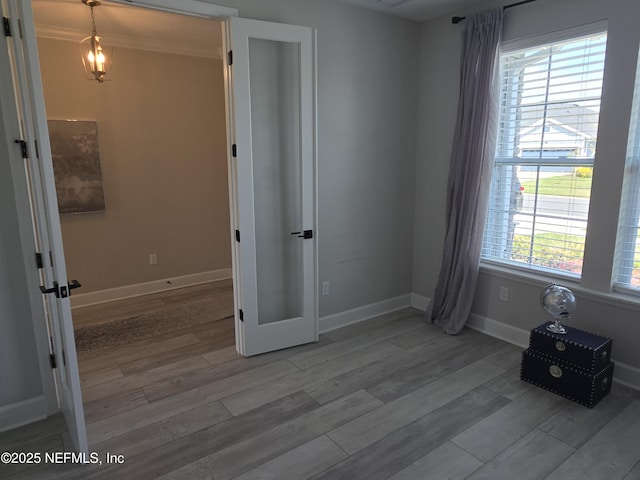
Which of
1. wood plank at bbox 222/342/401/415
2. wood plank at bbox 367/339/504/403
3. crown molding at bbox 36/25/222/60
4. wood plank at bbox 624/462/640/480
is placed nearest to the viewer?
wood plank at bbox 624/462/640/480

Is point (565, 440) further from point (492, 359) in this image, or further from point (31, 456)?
point (31, 456)

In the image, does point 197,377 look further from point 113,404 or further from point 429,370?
point 429,370

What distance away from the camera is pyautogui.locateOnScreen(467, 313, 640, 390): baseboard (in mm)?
2799

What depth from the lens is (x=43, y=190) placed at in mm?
1908


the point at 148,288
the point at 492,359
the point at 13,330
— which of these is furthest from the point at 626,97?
the point at 148,288

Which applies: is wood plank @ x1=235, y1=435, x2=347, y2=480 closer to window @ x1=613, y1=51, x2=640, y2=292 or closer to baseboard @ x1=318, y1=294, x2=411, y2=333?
baseboard @ x1=318, y1=294, x2=411, y2=333

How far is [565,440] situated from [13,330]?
312 cm

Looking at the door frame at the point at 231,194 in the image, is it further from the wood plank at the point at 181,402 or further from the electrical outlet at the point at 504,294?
the electrical outlet at the point at 504,294

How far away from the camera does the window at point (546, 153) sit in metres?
2.91

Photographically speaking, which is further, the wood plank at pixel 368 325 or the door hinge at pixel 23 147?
the wood plank at pixel 368 325

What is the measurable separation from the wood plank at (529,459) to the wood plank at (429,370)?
0.70 meters

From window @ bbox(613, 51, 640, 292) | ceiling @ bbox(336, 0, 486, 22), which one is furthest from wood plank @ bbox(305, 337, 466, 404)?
ceiling @ bbox(336, 0, 486, 22)

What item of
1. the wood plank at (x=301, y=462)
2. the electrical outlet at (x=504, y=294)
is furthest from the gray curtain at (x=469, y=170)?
the wood plank at (x=301, y=462)

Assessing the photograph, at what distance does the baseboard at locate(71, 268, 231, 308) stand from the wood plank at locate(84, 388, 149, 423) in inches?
80.2
